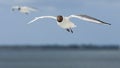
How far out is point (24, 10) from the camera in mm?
17578

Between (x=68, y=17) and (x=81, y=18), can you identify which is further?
(x=68, y=17)

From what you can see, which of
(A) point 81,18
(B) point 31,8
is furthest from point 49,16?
(B) point 31,8
